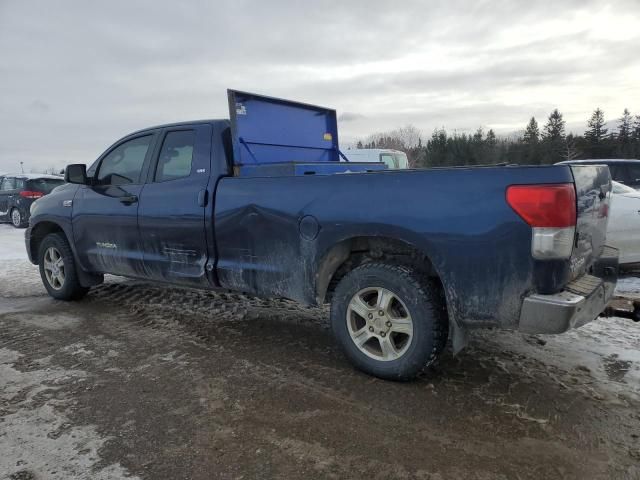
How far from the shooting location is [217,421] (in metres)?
2.90

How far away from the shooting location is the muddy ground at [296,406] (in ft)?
8.13

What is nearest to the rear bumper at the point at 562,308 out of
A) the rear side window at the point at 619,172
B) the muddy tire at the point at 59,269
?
the muddy tire at the point at 59,269

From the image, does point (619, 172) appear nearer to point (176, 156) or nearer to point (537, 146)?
point (176, 156)

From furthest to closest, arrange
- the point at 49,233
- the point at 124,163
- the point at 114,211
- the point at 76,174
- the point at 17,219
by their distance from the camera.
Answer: the point at 17,219
the point at 49,233
the point at 76,174
the point at 124,163
the point at 114,211

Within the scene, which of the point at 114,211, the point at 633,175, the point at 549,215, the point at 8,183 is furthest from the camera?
the point at 8,183

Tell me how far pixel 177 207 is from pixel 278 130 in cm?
139

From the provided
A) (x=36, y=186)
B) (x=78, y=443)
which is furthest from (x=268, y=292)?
(x=36, y=186)

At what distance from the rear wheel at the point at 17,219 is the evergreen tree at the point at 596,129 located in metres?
56.2

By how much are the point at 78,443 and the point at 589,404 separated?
3097 mm

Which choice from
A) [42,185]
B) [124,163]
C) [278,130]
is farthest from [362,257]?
[42,185]

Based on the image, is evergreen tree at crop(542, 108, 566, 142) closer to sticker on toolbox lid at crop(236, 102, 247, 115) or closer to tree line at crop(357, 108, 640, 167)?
tree line at crop(357, 108, 640, 167)

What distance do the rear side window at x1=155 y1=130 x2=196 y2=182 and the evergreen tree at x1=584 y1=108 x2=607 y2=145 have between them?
5898 cm

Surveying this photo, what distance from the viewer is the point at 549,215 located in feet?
8.80

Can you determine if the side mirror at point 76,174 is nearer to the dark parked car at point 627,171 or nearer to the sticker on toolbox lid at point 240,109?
the sticker on toolbox lid at point 240,109
